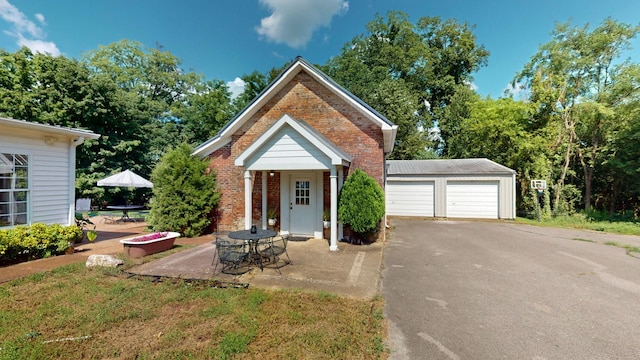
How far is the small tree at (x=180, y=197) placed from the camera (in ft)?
32.3

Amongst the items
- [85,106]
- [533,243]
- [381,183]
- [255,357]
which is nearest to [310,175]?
[381,183]

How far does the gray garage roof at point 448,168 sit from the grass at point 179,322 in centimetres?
1411

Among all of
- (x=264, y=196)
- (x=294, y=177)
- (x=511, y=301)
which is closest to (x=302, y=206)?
(x=294, y=177)

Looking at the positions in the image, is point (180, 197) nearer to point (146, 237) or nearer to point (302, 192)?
point (146, 237)

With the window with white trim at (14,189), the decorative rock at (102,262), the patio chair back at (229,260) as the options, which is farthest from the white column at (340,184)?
the window with white trim at (14,189)

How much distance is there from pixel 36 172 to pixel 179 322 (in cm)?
779

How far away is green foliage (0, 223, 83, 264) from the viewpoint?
252 inches

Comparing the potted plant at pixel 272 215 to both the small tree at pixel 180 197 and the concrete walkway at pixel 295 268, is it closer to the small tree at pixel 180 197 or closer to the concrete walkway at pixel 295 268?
the concrete walkway at pixel 295 268

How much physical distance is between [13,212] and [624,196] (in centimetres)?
3128

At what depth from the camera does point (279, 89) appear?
10.6 metres

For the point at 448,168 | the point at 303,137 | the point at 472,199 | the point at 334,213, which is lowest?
the point at 334,213

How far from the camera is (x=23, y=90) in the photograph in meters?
18.5

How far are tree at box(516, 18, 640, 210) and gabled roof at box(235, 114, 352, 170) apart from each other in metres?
18.4

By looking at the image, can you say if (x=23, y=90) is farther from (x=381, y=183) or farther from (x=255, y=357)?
(x=255, y=357)
